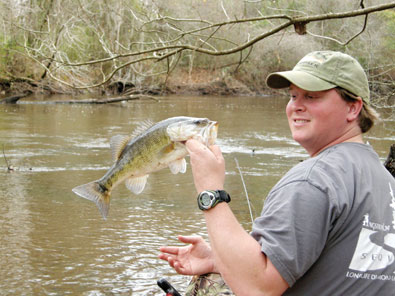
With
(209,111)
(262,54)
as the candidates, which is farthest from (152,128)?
(262,54)

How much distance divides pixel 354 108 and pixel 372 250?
62 cm

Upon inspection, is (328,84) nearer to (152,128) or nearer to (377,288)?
(377,288)

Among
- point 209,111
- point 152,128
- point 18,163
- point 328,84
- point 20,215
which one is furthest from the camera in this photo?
point 209,111

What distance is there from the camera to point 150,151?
10.3ft

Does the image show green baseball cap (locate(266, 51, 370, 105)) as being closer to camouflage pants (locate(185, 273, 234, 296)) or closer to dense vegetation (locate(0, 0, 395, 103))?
camouflage pants (locate(185, 273, 234, 296))

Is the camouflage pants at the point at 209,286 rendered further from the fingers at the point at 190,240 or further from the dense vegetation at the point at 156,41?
the dense vegetation at the point at 156,41

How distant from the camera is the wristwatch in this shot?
2127 mm

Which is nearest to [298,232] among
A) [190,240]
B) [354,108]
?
[354,108]

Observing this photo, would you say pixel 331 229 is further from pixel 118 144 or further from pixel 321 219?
pixel 118 144

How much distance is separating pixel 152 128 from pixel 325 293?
1.45m

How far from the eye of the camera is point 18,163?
10.8m

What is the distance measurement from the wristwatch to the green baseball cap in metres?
0.55

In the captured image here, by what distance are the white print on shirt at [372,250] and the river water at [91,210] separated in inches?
95.5

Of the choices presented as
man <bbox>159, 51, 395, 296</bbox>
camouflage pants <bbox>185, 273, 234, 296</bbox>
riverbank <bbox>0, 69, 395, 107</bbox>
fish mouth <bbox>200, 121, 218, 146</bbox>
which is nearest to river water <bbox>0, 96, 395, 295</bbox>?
camouflage pants <bbox>185, 273, 234, 296</bbox>
